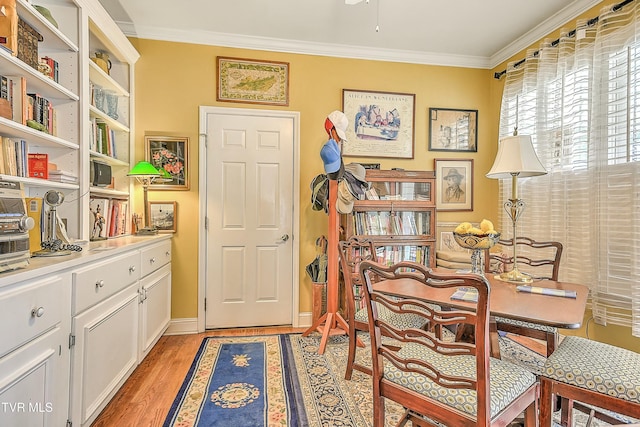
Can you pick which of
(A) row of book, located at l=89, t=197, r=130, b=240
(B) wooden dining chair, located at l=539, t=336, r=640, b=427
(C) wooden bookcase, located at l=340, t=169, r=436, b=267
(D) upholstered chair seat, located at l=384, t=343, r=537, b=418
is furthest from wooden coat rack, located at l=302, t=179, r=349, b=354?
(A) row of book, located at l=89, t=197, r=130, b=240

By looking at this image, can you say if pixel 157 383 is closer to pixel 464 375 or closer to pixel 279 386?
pixel 279 386

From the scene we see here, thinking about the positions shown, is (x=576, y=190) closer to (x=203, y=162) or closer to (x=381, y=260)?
(x=381, y=260)

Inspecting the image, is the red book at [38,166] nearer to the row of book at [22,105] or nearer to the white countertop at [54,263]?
the row of book at [22,105]

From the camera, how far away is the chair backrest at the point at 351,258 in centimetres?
219

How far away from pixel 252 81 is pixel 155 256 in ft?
6.25

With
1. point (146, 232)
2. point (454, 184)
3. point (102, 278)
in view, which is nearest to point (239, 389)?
point (102, 278)

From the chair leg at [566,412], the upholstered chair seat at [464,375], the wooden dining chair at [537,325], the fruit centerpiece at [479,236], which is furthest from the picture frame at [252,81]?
the chair leg at [566,412]

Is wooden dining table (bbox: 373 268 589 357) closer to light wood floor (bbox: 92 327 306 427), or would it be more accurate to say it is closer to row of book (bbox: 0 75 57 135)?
light wood floor (bbox: 92 327 306 427)

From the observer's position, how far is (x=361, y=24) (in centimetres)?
295

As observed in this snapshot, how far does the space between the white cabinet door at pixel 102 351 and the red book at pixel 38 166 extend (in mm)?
835

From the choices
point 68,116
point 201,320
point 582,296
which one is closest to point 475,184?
point 582,296

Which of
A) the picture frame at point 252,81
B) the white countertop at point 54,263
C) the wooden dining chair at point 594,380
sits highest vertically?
the picture frame at point 252,81

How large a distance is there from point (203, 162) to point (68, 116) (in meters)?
1.19

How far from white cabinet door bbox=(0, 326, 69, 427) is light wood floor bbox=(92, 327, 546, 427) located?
522 mm
